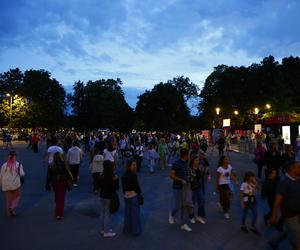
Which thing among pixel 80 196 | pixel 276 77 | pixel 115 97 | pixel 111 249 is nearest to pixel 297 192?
pixel 111 249

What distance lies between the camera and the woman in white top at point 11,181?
32.3ft

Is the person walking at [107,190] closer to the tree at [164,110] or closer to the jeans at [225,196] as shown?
the jeans at [225,196]

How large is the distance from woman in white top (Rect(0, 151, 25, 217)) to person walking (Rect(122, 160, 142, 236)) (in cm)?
329

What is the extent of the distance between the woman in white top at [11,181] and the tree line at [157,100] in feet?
168

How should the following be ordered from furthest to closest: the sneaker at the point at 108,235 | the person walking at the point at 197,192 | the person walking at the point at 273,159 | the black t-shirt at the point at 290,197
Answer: the person walking at the point at 273,159 → the person walking at the point at 197,192 → the sneaker at the point at 108,235 → the black t-shirt at the point at 290,197

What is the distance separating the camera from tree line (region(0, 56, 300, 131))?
2501 inches

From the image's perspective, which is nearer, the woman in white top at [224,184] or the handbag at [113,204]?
the handbag at [113,204]

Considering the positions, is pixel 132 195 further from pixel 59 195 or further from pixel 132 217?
pixel 59 195

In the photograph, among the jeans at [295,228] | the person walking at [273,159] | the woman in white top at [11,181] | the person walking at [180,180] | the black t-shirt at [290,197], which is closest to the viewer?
the jeans at [295,228]

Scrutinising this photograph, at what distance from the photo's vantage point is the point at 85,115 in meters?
83.6

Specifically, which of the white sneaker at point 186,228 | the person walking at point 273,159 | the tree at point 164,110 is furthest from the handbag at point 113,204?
the tree at point 164,110

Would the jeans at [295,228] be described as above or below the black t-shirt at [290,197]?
below

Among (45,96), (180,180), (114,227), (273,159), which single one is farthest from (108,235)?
(45,96)

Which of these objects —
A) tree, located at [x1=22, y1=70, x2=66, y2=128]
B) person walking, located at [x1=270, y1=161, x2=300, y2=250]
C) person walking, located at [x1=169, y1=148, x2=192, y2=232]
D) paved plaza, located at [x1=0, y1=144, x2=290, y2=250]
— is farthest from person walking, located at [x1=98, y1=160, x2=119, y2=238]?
tree, located at [x1=22, y1=70, x2=66, y2=128]
